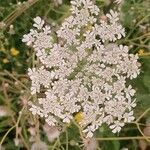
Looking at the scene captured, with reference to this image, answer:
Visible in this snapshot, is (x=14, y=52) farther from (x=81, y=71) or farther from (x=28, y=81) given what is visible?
(x=81, y=71)

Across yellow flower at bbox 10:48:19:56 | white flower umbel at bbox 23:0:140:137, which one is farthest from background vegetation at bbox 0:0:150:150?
white flower umbel at bbox 23:0:140:137

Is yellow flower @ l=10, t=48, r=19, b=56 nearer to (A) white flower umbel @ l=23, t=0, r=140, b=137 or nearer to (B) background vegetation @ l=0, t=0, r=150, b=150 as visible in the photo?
(B) background vegetation @ l=0, t=0, r=150, b=150

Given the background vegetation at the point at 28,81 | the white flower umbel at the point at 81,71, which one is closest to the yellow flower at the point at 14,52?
the background vegetation at the point at 28,81

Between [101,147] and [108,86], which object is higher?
[108,86]

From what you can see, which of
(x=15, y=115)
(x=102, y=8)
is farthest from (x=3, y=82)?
(x=102, y=8)

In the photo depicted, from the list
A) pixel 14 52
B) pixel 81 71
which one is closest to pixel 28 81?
pixel 14 52

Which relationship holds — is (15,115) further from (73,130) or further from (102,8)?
(102,8)
